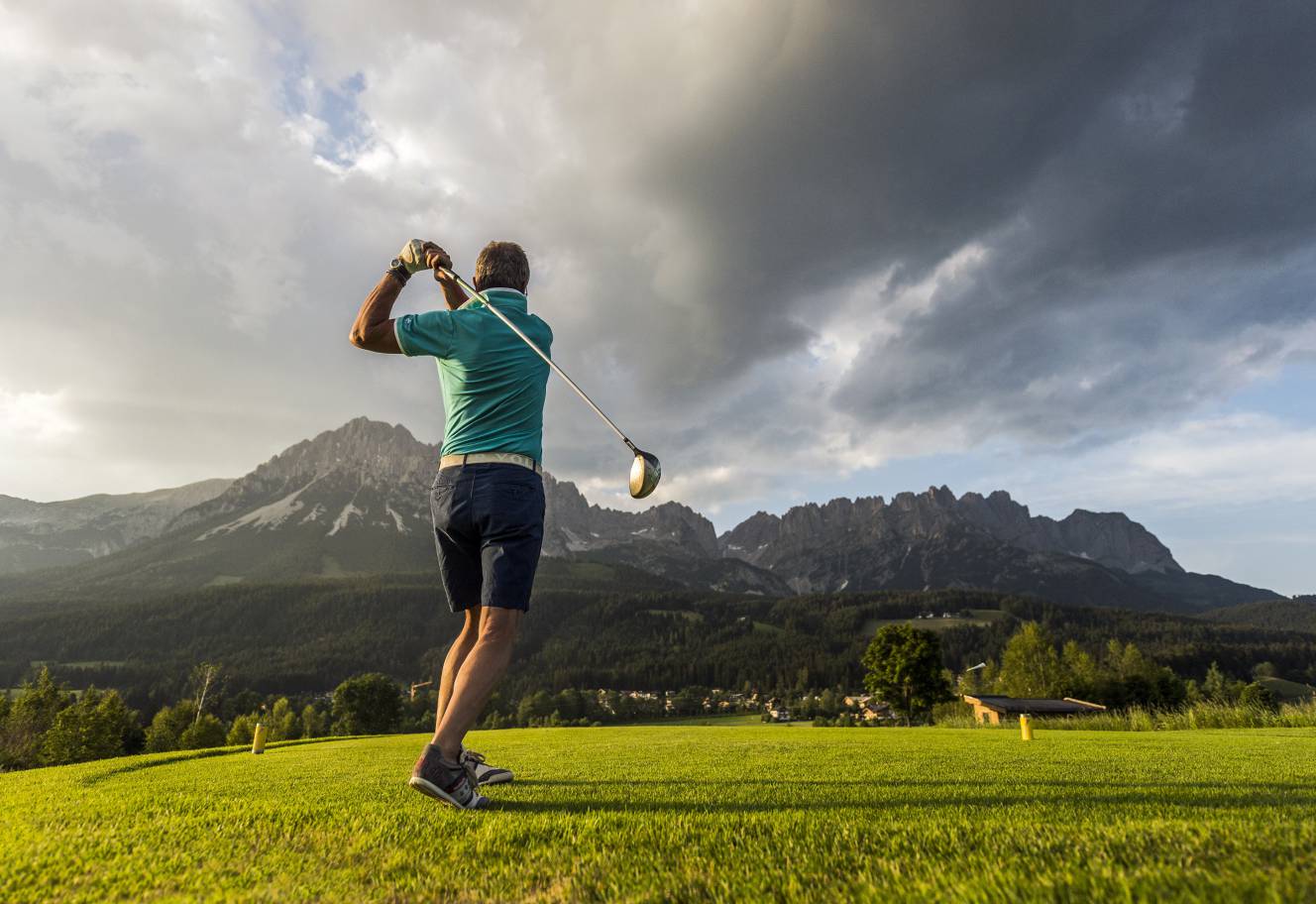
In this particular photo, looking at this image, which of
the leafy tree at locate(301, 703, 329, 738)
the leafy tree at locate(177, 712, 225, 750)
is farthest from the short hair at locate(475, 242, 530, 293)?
the leafy tree at locate(301, 703, 329, 738)

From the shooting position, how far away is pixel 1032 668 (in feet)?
239

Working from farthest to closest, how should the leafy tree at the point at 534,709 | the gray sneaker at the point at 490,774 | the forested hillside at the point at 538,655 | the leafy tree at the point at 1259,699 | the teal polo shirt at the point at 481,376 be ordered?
the forested hillside at the point at 538,655
the leafy tree at the point at 534,709
the leafy tree at the point at 1259,699
the gray sneaker at the point at 490,774
the teal polo shirt at the point at 481,376

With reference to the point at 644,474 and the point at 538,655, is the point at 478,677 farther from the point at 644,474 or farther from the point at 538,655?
the point at 538,655

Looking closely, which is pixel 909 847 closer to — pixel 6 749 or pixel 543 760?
pixel 543 760

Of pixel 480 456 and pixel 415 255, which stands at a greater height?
pixel 415 255

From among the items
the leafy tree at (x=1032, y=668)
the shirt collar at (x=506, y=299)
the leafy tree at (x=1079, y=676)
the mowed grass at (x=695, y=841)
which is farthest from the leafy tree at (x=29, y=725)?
the leafy tree at (x=1079, y=676)

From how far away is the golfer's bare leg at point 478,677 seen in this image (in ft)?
11.8

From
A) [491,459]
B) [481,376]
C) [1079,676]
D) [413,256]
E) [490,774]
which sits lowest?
[1079,676]

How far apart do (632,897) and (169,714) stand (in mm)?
82271

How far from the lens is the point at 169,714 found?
62.5 meters

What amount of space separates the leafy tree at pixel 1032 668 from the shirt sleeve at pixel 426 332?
275 feet

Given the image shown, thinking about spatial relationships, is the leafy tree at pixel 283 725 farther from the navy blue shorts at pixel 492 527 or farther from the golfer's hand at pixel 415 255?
the golfer's hand at pixel 415 255

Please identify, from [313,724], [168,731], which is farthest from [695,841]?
[313,724]

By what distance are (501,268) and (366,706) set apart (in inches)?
3168
